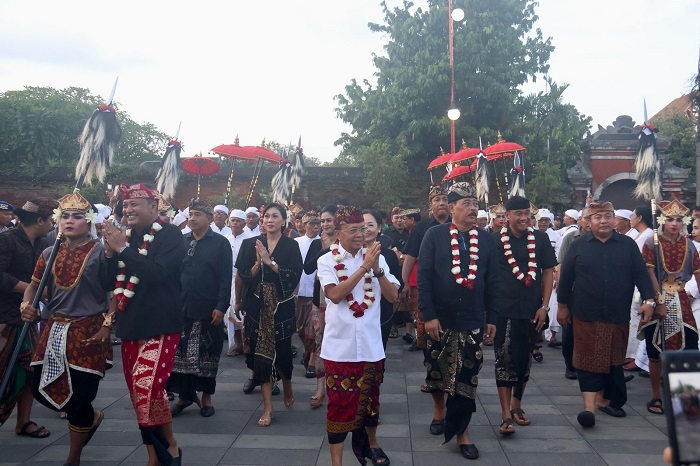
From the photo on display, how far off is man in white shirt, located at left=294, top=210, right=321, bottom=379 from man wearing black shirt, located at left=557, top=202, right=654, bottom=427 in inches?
115

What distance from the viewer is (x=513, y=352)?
18.0 ft

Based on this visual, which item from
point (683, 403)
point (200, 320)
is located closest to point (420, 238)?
point (200, 320)

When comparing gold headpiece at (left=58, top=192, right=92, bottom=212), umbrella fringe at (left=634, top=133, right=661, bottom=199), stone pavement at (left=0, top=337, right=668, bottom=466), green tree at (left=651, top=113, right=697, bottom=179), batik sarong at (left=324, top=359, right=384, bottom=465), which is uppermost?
green tree at (left=651, top=113, right=697, bottom=179)

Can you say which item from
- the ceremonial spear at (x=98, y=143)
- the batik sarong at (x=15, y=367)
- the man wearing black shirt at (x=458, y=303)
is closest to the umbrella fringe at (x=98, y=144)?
the ceremonial spear at (x=98, y=143)

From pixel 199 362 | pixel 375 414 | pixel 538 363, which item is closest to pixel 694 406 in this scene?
pixel 375 414

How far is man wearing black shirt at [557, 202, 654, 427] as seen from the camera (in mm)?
5512

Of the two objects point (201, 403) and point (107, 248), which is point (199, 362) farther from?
point (107, 248)

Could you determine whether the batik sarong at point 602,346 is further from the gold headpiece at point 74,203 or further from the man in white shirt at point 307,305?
the gold headpiece at point 74,203

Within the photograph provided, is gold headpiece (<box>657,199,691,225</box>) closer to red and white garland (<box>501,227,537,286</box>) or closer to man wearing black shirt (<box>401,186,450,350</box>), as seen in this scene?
red and white garland (<box>501,227,537,286</box>)

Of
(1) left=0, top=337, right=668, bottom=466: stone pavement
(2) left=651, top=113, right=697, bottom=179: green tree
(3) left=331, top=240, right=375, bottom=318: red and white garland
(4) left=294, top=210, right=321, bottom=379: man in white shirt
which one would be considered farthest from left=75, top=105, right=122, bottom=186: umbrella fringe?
(2) left=651, top=113, right=697, bottom=179: green tree

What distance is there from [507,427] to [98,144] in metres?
4.39

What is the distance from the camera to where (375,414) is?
4516 millimetres

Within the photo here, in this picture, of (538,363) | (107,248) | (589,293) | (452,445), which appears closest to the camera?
(107,248)

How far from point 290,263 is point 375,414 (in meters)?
2.03
